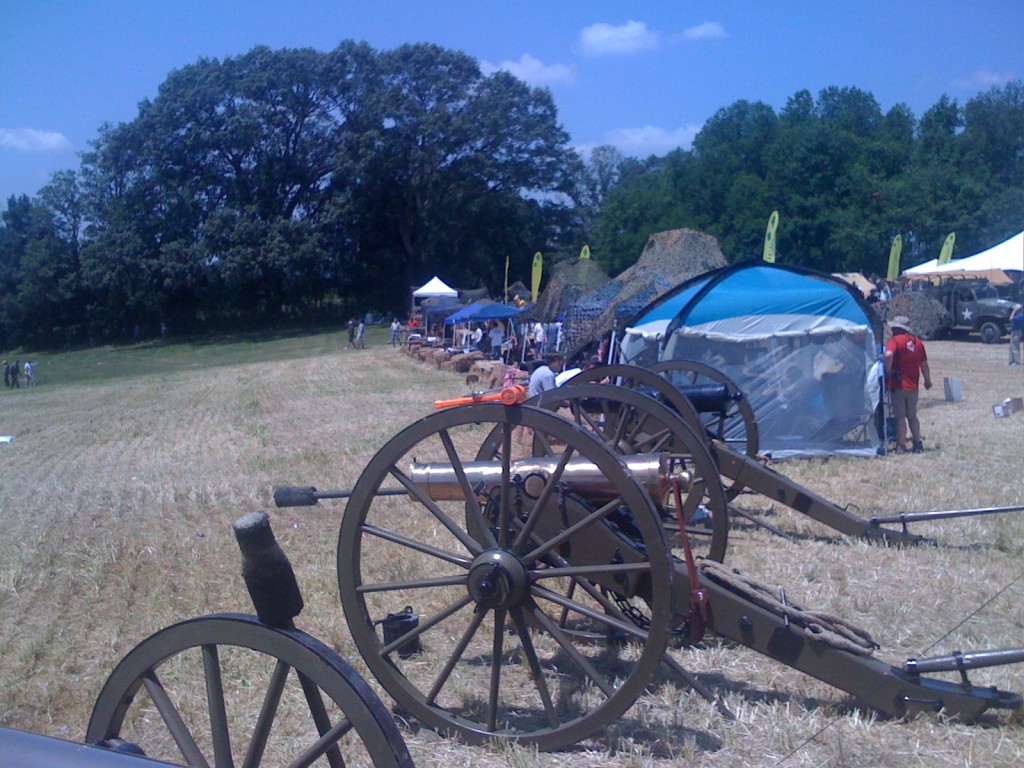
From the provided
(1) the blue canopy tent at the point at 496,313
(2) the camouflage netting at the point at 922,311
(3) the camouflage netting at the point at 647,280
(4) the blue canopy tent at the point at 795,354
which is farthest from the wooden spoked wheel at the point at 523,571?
(2) the camouflage netting at the point at 922,311

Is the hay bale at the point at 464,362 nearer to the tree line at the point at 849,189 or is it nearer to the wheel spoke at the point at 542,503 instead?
the wheel spoke at the point at 542,503

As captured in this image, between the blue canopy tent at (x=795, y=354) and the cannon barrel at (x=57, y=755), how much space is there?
10.5 m

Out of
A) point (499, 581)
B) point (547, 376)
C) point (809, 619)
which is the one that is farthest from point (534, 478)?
point (547, 376)

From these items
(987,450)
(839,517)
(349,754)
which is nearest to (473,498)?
(349,754)

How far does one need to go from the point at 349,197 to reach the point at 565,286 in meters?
32.6

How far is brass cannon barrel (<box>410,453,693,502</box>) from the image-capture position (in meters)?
4.74

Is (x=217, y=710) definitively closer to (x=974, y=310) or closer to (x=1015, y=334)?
(x=1015, y=334)

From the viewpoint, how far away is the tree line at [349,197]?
5359 cm

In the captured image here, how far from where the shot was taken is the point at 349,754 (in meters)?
4.33

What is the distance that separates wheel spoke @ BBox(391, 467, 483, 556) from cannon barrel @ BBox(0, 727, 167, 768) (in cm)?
248

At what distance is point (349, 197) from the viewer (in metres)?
55.9

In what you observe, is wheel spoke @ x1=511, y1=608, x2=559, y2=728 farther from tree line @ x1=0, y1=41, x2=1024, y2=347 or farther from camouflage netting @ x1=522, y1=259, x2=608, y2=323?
tree line @ x1=0, y1=41, x2=1024, y2=347

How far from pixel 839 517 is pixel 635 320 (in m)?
6.26

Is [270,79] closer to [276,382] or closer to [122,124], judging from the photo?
[122,124]
